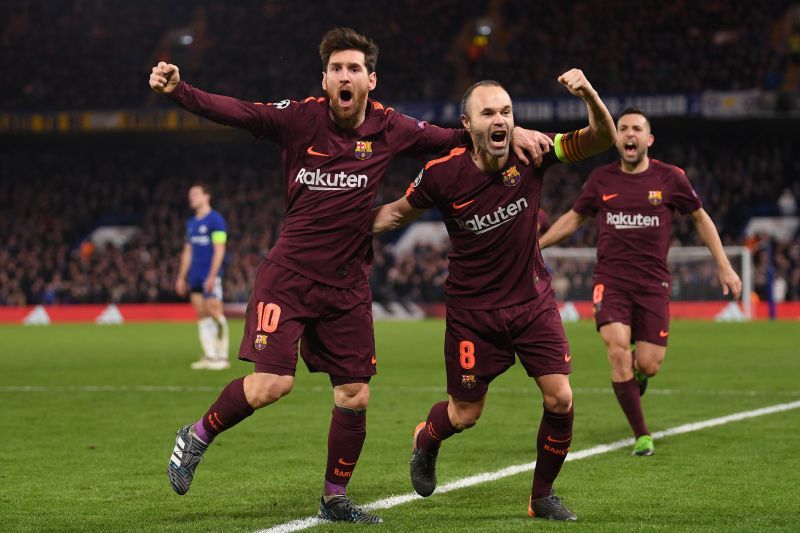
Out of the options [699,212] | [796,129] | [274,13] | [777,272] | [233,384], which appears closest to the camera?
[233,384]

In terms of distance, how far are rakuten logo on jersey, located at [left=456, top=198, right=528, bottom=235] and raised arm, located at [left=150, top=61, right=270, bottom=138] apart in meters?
1.16

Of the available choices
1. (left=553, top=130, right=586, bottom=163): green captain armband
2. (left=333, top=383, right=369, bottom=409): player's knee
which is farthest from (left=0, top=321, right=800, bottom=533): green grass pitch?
(left=553, top=130, right=586, bottom=163): green captain armband

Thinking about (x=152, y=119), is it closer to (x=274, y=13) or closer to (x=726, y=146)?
(x=274, y=13)

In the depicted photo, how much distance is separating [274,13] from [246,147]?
17.3 feet

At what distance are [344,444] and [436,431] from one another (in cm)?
72

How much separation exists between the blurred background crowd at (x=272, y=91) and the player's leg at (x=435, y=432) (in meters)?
24.1

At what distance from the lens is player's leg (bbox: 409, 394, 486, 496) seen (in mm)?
6523

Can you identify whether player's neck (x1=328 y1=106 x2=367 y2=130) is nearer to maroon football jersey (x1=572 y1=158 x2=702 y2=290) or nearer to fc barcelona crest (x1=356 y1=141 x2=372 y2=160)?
fc barcelona crest (x1=356 y1=141 x2=372 y2=160)

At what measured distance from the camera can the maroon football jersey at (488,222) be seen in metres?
6.06

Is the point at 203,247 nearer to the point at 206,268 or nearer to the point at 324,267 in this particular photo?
the point at 206,268

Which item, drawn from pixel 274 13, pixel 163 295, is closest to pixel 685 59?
pixel 274 13

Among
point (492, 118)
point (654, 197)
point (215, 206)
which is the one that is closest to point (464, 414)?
point (492, 118)

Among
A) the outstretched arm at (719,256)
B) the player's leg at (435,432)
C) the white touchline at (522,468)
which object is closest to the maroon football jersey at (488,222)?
the player's leg at (435,432)

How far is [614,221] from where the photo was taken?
925 centimetres
